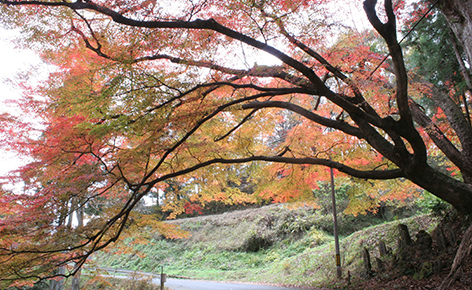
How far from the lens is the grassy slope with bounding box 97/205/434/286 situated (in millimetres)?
10078

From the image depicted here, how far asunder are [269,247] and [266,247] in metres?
0.25

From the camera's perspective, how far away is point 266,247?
15.8 meters

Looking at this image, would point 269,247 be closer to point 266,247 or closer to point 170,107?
point 266,247

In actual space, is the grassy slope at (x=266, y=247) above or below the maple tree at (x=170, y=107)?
below

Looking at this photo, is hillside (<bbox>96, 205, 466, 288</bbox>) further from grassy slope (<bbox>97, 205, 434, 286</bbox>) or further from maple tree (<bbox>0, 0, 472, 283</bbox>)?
maple tree (<bbox>0, 0, 472, 283</bbox>)

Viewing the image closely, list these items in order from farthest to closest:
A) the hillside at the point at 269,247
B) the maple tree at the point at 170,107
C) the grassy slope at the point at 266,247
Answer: the grassy slope at the point at 266,247 < the hillside at the point at 269,247 < the maple tree at the point at 170,107

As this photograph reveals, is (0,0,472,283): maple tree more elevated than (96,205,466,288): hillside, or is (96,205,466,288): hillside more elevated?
(0,0,472,283): maple tree

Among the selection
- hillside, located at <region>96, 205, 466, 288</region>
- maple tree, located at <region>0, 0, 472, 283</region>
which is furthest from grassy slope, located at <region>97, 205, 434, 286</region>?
maple tree, located at <region>0, 0, 472, 283</region>

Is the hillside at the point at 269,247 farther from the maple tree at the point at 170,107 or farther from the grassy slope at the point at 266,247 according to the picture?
the maple tree at the point at 170,107

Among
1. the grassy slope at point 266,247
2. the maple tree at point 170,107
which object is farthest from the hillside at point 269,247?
the maple tree at point 170,107

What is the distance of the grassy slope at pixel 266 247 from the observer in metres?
10.1

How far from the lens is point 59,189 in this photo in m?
5.23

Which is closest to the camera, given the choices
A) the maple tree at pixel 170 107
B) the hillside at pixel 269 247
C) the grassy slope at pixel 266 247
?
the maple tree at pixel 170 107

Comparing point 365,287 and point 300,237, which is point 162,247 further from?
point 365,287
